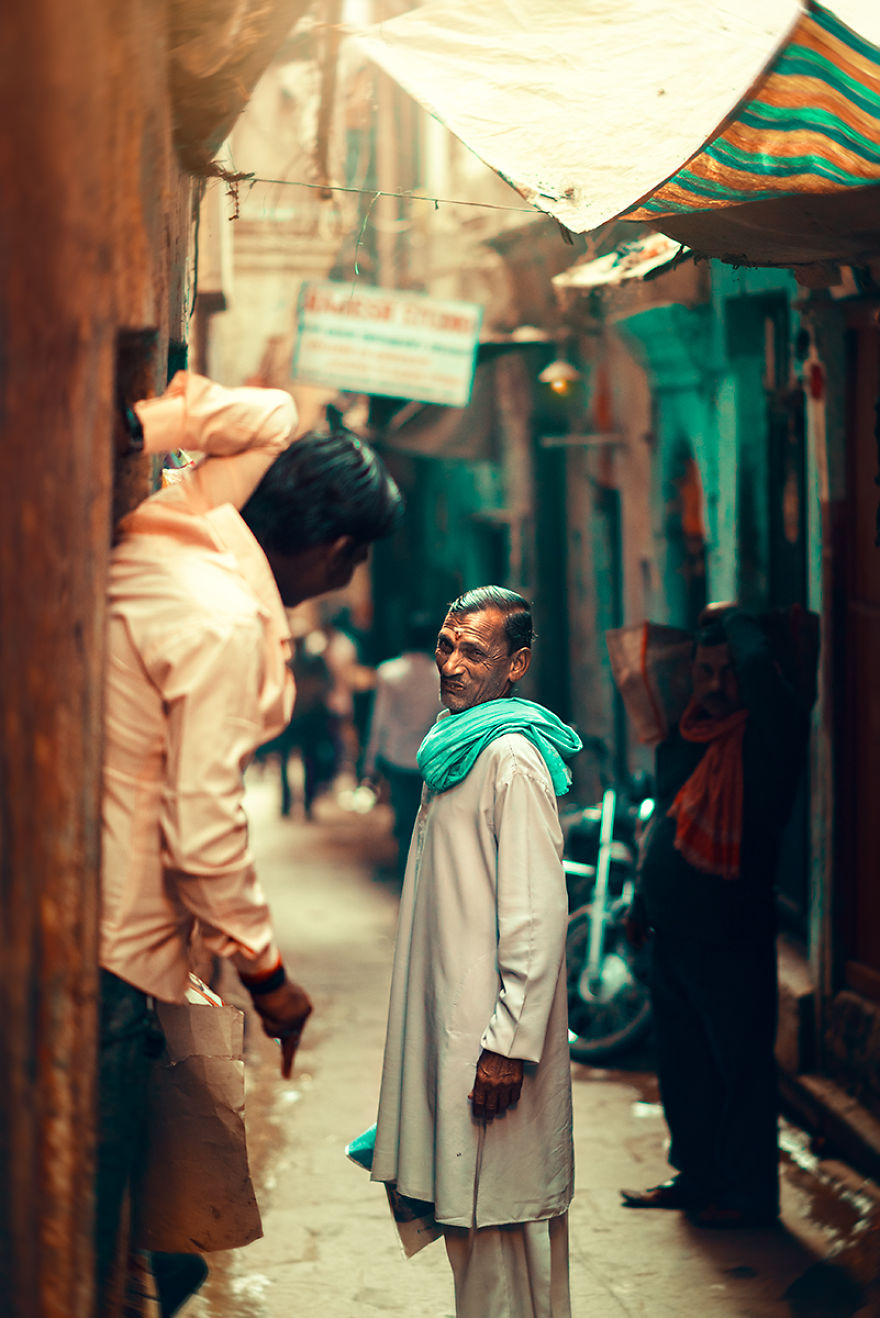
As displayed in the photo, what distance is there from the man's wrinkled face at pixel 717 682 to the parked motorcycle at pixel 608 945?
155 cm

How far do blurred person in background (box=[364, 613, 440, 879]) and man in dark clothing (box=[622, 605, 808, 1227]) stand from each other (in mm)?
5216

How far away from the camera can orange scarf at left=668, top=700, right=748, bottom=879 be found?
4797 mm

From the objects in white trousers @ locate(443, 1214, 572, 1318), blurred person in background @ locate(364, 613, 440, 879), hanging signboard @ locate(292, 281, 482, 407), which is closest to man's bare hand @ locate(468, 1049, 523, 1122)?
white trousers @ locate(443, 1214, 572, 1318)

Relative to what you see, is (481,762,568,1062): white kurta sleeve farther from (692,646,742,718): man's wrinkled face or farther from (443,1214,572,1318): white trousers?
(692,646,742,718): man's wrinkled face

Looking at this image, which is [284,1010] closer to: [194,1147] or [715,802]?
[194,1147]

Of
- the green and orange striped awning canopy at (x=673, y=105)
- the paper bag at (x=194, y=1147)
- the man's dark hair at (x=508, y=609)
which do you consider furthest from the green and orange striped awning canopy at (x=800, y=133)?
the paper bag at (x=194, y=1147)

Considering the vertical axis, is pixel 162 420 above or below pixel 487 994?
above

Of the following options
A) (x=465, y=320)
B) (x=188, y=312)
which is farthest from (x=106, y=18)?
(x=465, y=320)

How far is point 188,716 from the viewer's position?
98.7 inches

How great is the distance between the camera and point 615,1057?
21.6 ft

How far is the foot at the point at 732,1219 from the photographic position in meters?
4.84

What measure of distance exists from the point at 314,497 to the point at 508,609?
807 mm

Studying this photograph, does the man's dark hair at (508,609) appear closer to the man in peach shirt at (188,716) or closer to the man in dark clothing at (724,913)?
the man in peach shirt at (188,716)

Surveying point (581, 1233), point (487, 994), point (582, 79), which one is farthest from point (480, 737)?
point (581, 1233)
